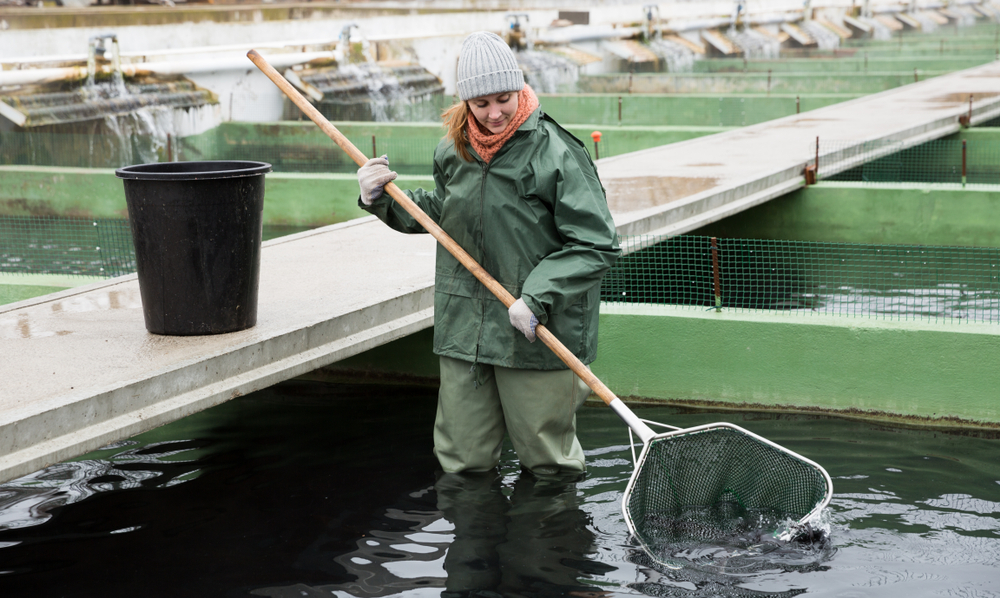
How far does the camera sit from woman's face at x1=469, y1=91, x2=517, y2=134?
143 inches

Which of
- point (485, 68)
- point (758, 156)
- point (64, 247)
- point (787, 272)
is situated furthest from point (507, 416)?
point (64, 247)

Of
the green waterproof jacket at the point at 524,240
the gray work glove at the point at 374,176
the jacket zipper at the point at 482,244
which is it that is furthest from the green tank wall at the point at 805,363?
the gray work glove at the point at 374,176

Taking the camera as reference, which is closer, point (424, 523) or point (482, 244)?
point (482, 244)

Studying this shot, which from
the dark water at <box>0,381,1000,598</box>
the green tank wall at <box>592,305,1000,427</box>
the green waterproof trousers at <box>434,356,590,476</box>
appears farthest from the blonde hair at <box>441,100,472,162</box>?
the green tank wall at <box>592,305,1000,427</box>

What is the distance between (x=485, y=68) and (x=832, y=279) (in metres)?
6.72

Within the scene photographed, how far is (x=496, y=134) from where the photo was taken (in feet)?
12.2

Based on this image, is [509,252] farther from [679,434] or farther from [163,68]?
[163,68]

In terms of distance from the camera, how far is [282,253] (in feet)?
20.8

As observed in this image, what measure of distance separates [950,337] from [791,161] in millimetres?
5406

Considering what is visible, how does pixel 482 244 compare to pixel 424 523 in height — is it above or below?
above

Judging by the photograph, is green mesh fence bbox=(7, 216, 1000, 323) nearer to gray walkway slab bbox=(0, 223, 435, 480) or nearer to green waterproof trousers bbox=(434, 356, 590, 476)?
gray walkway slab bbox=(0, 223, 435, 480)

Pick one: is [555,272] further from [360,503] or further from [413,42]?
[413,42]

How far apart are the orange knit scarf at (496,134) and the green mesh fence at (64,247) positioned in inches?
216

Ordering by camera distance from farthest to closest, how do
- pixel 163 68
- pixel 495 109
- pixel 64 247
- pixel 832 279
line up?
pixel 163 68
pixel 64 247
pixel 832 279
pixel 495 109
